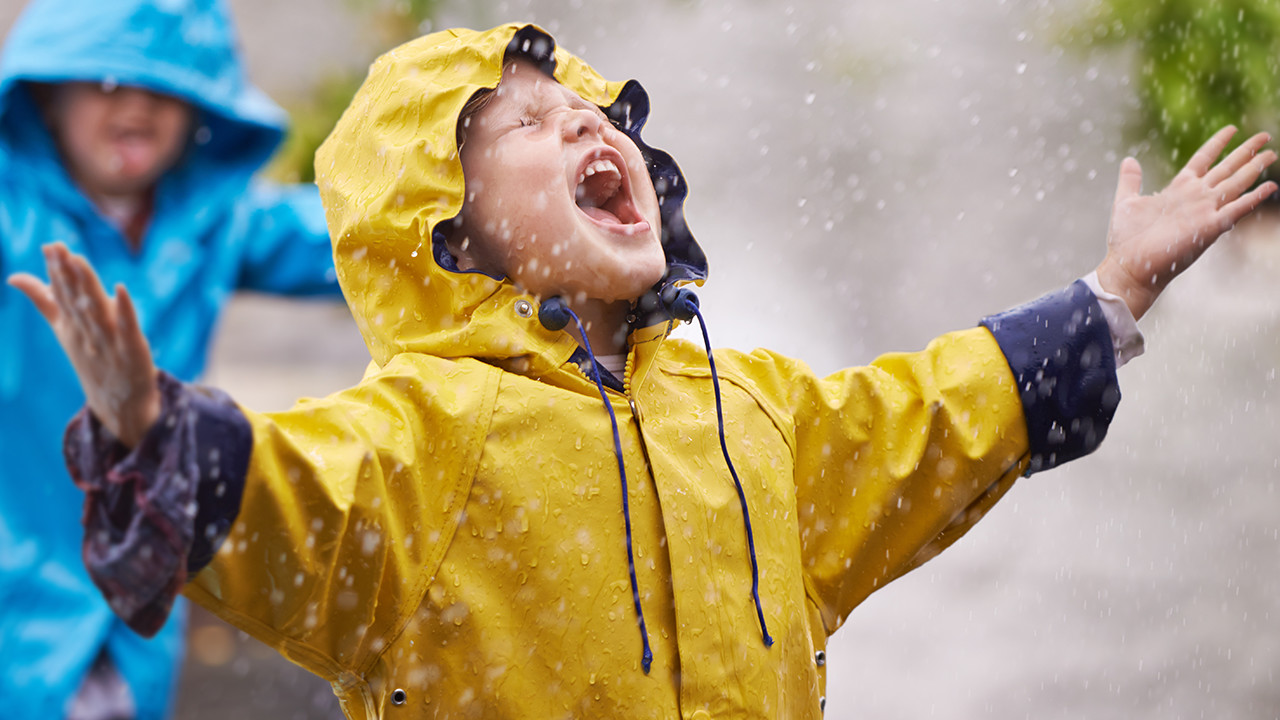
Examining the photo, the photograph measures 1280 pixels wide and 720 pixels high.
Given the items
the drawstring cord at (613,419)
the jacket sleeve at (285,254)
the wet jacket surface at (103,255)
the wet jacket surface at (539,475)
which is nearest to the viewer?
the wet jacket surface at (539,475)

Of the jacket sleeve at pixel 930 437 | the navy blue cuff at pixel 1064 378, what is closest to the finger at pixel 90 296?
the jacket sleeve at pixel 930 437

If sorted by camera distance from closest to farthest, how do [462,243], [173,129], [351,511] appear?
[351,511]
[462,243]
[173,129]

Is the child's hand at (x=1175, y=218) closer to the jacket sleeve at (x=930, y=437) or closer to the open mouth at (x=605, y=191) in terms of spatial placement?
the jacket sleeve at (x=930, y=437)

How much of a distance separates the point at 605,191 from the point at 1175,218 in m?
1.03

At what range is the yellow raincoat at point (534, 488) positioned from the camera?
163cm

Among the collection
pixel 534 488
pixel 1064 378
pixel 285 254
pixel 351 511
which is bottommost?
pixel 351 511

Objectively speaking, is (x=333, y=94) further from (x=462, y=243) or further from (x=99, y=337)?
(x=99, y=337)

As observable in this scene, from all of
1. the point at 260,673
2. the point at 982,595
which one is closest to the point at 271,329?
the point at 260,673

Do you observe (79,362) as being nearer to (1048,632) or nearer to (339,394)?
(339,394)

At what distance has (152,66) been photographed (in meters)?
3.50

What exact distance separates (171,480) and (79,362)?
16 centimetres

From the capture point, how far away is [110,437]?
1.35 metres

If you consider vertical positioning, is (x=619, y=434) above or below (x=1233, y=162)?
below

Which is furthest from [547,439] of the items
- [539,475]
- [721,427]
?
[721,427]
